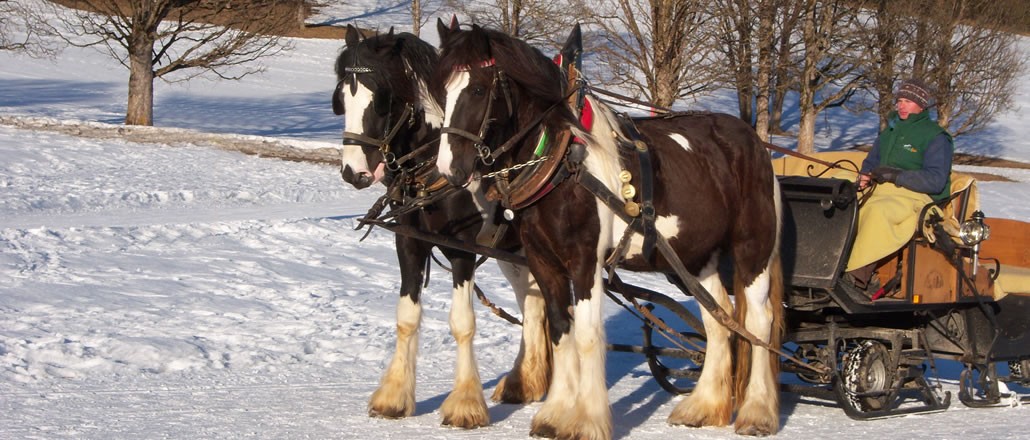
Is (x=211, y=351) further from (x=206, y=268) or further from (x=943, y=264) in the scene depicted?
(x=943, y=264)

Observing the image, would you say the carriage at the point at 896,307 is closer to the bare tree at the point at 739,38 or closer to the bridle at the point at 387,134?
the bridle at the point at 387,134

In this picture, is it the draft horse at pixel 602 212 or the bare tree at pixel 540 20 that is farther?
the bare tree at pixel 540 20

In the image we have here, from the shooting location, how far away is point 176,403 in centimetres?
668

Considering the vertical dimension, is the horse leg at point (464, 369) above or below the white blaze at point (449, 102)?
below

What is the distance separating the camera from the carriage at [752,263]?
5.80 metres

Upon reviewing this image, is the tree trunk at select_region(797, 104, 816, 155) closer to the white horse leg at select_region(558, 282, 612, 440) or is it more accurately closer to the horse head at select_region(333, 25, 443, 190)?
the horse head at select_region(333, 25, 443, 190)

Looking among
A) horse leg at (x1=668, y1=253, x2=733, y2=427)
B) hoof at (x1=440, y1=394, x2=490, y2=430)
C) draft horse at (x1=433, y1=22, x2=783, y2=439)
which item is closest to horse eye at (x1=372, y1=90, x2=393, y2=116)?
draft horse at (x1=433, y1=22, x2=783, y2=439)

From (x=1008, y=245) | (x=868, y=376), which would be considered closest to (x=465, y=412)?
(x=868, y=376)

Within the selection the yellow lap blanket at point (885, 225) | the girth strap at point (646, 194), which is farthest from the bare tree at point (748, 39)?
the girth strap at point (646, 194)

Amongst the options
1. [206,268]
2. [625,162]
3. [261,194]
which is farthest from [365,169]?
[261,194]

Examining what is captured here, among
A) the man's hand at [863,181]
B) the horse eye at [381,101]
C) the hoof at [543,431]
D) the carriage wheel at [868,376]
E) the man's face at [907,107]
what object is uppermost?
the man's face at [907,107]

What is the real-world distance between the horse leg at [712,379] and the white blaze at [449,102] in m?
2.03

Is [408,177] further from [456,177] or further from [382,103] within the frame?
[456,177]

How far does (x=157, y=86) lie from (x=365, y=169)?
29734 mm
